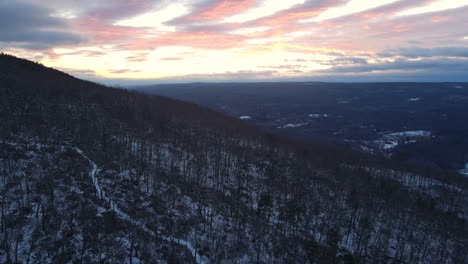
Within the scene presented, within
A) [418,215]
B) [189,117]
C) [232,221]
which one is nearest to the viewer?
[232,221]

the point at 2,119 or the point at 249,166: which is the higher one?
the point at 2,119

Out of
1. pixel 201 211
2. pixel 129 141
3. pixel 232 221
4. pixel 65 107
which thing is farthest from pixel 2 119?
pixel 232 221

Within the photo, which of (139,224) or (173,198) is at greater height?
(173,198)

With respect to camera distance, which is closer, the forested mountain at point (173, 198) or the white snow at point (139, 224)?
the forested mountain at point (173, 198)

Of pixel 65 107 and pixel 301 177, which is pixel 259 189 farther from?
pixel 65 107

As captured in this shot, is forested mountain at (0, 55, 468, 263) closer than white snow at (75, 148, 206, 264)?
Yes

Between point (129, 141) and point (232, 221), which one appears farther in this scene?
point (129, 141)

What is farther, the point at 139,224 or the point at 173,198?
the point at 173,198

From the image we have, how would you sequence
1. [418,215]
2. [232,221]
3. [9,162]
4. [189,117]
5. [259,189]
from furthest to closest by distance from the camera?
[189,117], [418,215], [259,189], [232,221], [9,162]
